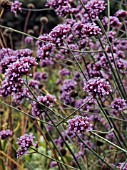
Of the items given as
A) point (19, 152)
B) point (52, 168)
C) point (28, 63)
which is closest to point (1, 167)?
point (52, 168)

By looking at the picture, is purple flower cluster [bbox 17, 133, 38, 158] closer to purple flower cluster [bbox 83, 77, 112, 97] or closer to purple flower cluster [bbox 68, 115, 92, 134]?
purple flower cluster [bbox 68, 115, 92, 134]

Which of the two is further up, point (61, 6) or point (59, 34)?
point (61, 6)

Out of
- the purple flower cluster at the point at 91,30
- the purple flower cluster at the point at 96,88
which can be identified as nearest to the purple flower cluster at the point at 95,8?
the purple flower cluster at the point at 91,30

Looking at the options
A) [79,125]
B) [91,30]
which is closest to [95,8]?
[91,30]

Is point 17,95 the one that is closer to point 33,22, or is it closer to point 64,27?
point 64,27

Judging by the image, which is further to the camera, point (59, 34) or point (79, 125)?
point (59, 34)

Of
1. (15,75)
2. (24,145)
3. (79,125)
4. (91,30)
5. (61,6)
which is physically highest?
(61,6)

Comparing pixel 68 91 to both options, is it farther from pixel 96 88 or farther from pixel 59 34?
pixel 96 88

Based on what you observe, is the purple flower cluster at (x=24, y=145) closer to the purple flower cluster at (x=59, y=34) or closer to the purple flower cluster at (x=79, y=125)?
the purple flower cluster at (x=79, y=125)

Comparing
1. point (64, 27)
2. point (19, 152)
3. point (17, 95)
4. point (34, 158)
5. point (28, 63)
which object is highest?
point (64, 27)
